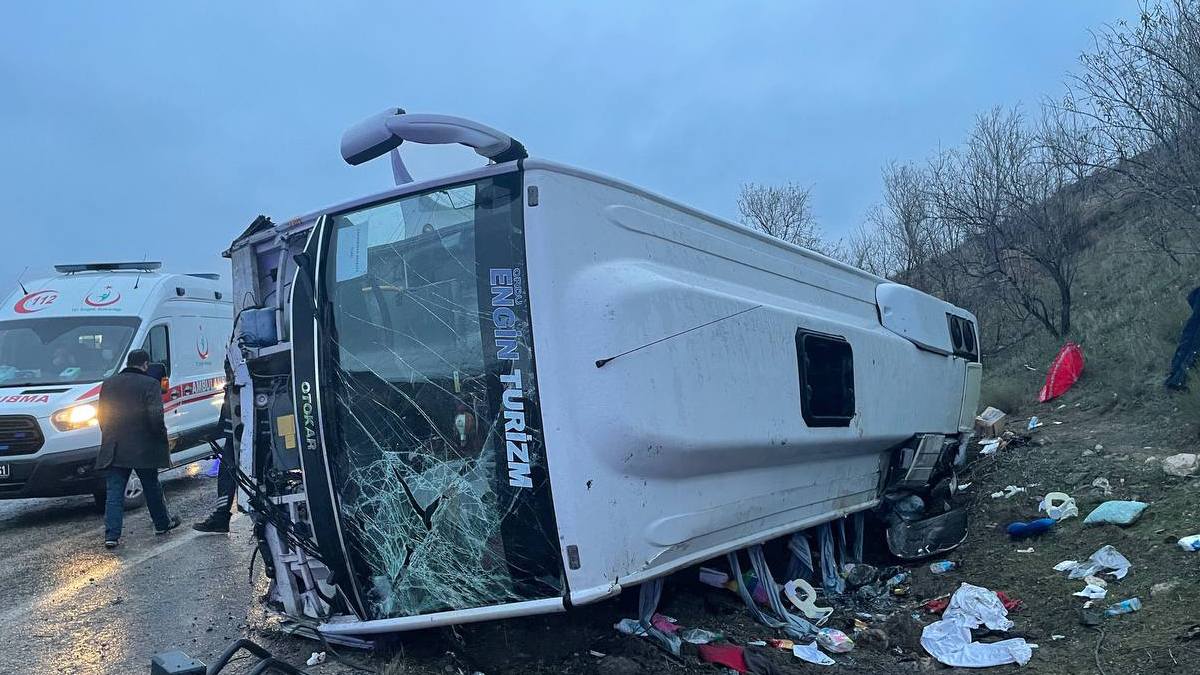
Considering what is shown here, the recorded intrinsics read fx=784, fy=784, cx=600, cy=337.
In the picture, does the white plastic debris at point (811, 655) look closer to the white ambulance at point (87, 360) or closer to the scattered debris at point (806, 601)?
the scattered debris at point (806, 601)

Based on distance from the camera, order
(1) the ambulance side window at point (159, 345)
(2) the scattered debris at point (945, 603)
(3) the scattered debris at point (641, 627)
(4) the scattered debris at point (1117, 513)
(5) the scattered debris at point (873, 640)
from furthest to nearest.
Answer: (1) the ambulance side window at point (159, 345)
(4) the scattered debris at point (1117, 513)
(2) the scattered debris at point (945, 603)
(5) the scattered debris at point (873, 640)
(3) the scattered debris at point (641, 627)

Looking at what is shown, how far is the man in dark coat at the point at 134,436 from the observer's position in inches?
273

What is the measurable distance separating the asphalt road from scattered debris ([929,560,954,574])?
15.9ft

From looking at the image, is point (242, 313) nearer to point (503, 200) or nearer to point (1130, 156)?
point (503, 200)

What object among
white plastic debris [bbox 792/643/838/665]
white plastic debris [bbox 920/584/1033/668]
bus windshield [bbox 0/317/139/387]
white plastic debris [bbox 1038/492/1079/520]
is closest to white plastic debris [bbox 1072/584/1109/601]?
white plastic debris [bbox 920/584/1033/668]

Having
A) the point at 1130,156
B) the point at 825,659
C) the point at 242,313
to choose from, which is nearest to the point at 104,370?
the point at 242,313

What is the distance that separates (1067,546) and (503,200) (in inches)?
201

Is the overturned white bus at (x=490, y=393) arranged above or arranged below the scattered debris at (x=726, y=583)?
above

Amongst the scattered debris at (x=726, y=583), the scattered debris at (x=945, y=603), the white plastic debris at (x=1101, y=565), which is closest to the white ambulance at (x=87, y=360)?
the scattered debris at (x=726, y=583)

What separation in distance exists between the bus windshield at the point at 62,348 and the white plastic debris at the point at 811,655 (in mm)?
7581

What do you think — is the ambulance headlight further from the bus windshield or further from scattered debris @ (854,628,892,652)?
scattered debris @ (854,628,892,652)

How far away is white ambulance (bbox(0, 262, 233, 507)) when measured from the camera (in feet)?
25.2

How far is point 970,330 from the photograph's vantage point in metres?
8.28

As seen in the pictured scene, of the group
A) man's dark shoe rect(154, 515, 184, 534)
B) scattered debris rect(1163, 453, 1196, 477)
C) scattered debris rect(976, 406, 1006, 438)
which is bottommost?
scattered debris rect(1163, 453, 1196, 477)
